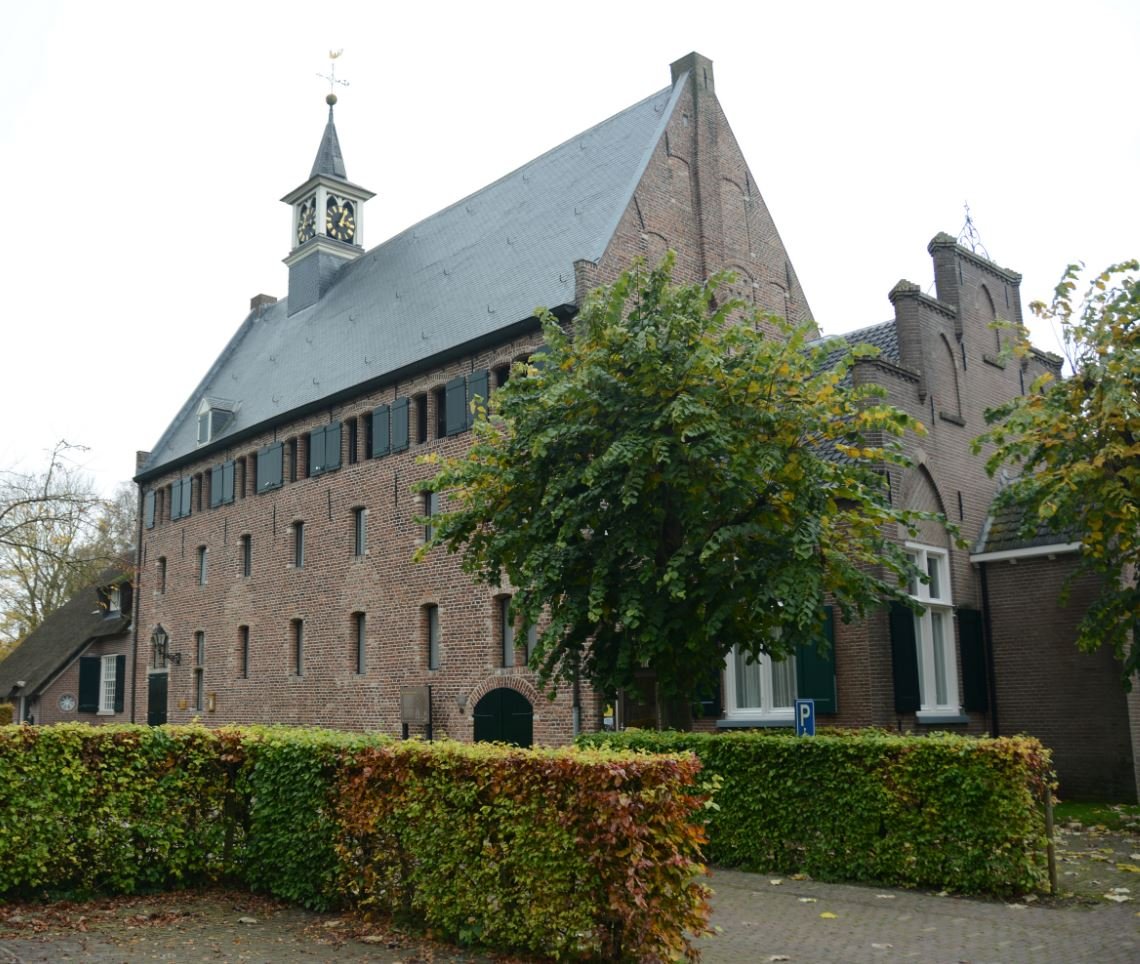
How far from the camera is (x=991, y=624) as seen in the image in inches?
730

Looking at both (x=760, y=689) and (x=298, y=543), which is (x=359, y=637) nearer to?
(x=298, y=543)

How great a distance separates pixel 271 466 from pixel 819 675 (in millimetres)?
16486

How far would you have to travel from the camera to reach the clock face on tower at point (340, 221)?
115ft

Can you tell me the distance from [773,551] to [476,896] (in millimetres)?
5865

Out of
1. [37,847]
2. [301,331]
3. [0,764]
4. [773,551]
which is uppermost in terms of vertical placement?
[301,331]

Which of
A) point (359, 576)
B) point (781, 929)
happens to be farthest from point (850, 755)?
point (359, 576)

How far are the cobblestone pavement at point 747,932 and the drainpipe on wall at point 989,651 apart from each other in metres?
9.60

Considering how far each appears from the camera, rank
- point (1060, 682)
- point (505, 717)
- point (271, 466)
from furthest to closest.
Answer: point (271, 466)
point (505, 717)
point (1060, 682)

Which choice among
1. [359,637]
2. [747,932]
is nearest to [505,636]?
[359,637]

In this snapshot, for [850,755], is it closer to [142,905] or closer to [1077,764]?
[142,905]

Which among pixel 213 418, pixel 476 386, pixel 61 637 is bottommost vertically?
pixel 61 637

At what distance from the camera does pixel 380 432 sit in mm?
24641

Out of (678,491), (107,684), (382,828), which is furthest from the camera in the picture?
(107,684)

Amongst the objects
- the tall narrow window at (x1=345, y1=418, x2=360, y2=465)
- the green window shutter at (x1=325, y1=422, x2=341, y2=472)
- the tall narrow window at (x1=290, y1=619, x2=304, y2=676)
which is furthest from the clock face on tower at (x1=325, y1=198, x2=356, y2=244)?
the tall narrow window at (x1=290, y1=619, x2=304, y2=676)
